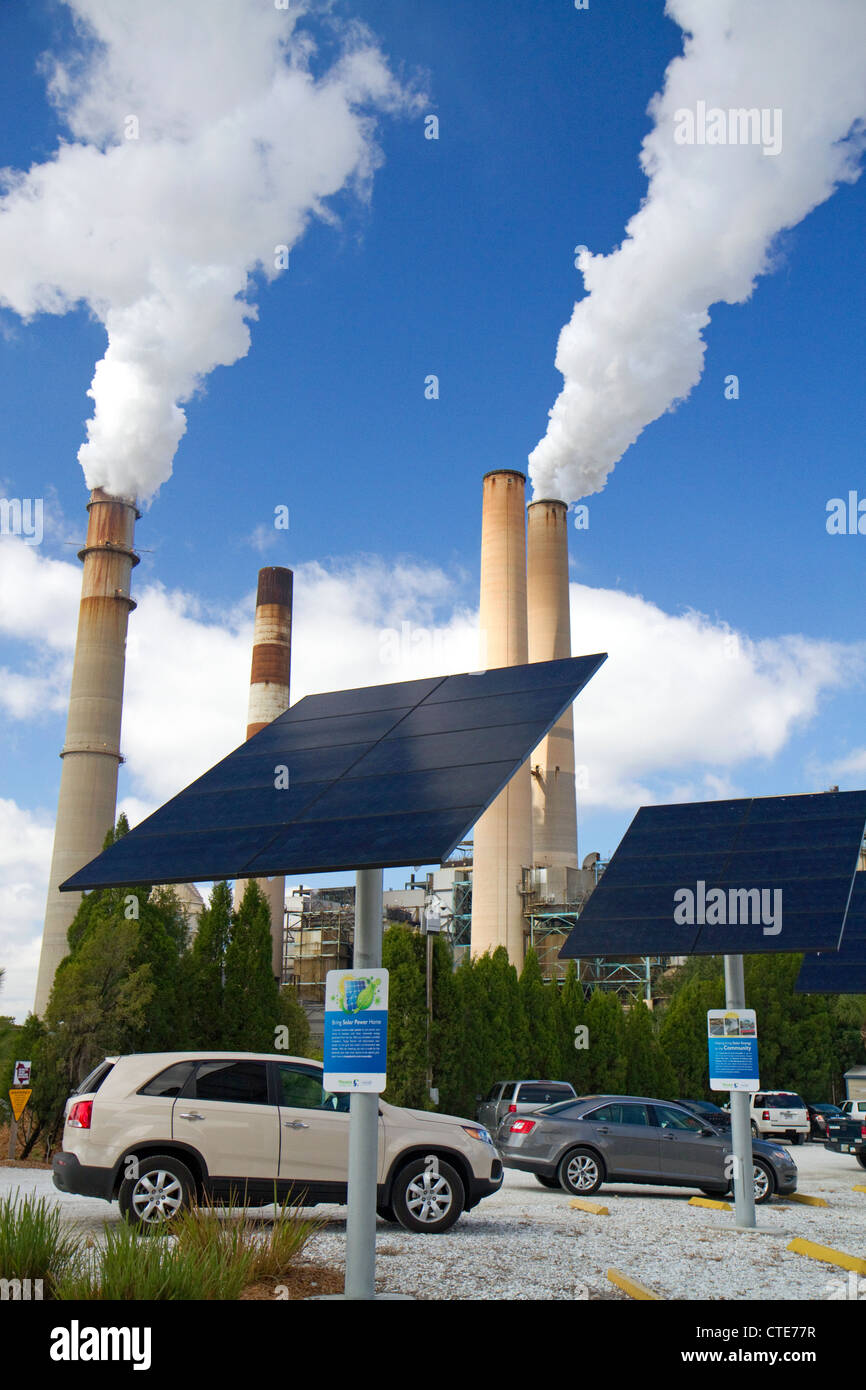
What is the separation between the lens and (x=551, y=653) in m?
67.9

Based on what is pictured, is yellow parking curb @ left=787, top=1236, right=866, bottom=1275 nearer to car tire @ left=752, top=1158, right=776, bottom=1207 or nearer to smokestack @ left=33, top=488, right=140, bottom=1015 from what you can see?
car tire @ left=752, top=1158, right=776, bottom=1207

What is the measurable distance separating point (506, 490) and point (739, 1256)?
58.0m

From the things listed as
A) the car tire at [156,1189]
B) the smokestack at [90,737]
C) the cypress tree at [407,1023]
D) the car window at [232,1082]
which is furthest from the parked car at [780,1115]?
the smokestack at [90,737]

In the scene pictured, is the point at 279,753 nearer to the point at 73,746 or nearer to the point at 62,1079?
the point at 62,1079

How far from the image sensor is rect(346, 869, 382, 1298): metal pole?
776 centimetres

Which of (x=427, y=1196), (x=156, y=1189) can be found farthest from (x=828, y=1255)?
(x=156, y=1189)

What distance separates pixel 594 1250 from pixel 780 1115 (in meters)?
28.9

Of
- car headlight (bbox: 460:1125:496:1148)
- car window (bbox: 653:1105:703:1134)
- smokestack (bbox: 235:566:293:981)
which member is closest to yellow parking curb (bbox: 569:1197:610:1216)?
car window (bbox: 653:1105:703:1134)

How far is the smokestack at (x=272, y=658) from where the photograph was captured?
6378 centimetres

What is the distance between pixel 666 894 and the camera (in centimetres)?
1512

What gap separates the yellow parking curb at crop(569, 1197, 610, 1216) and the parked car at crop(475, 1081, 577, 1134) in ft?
33.5

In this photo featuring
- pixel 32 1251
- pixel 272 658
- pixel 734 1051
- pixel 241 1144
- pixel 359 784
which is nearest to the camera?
pixel 32 1251

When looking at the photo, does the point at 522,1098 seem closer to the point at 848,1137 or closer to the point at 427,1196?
the point at 848,1137

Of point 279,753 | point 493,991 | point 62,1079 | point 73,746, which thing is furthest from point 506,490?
point 279,753
